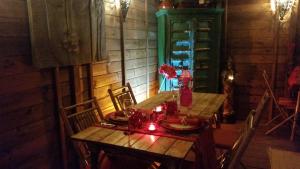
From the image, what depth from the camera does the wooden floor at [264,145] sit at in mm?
3054

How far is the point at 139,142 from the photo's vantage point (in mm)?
1719

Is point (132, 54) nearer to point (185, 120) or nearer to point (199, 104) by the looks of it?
point (199, 104)

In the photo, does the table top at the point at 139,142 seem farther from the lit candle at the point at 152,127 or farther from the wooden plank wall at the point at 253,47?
the wooden plank wall at the point at 253,47

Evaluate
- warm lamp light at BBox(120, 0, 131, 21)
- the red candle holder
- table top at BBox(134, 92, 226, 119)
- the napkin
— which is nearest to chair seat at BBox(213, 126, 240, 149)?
table top at BBox(134, 92, 226, 119)

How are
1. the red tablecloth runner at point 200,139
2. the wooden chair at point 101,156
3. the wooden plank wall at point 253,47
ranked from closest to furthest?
1. the wooden chair at point 101,156
2. the red tablecloth runner at point 200,139
3. the wooden plank wall at point 253,47

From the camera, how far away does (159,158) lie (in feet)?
5.42

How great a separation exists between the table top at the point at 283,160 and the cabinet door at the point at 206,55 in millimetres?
Result: 2508

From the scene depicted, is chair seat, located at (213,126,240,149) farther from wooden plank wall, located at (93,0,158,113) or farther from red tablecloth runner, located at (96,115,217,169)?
wooden plank wall, located at (93,0,158,113)

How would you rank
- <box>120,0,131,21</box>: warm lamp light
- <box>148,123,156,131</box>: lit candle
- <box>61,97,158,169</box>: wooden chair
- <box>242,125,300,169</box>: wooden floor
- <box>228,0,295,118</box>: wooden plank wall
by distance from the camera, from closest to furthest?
<box>61,97,158,169</box>: wooden chair → <box>148,123,156,131</box>: lit candle → <box>242,125,300,169</box>: wooden floor → <box>120,0,131,21</box>: warm lamp light → <box>228,0,295,118</box>: wooden plank wall

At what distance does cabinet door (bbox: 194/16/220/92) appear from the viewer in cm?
437

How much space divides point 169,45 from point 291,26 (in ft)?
6.39

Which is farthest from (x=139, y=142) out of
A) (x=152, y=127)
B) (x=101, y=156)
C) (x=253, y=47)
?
(x=253, y=47)

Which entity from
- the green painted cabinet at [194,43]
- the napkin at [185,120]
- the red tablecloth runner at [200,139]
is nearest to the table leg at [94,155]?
the red tablecloth runner at [200,139]

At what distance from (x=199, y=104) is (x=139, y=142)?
1.15 m
